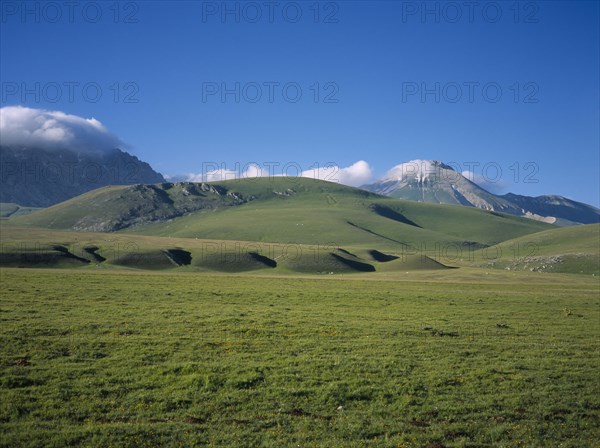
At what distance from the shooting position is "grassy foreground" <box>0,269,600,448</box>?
661 inches

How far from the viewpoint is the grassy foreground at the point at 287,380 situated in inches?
661

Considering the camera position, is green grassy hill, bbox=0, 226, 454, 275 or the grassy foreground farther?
green grassy hill, bbox=0, 226, 454, 275

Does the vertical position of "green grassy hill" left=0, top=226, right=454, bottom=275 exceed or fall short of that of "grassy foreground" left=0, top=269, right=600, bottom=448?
it exceeds it

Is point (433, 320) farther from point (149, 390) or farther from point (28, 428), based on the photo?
point (28, 428)

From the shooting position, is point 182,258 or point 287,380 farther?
point 182,258

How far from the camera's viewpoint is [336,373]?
2356 centimetres

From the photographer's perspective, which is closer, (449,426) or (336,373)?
(449,426)

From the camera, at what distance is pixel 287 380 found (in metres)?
22.2

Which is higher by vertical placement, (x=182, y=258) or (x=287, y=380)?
(x=182, y=258)

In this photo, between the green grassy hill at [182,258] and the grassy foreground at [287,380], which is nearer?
the grassy foreground at [287,380]

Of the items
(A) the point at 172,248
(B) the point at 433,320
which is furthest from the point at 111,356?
(A) the point at 172,248

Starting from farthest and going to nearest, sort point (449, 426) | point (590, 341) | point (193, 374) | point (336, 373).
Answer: point (590, 341) → point (336, 373) → point (193, 374) → point (449, 426)

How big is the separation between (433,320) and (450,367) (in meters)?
16.6

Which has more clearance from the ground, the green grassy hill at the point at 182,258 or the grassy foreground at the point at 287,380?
the green grassy hill at the point at 182,258
